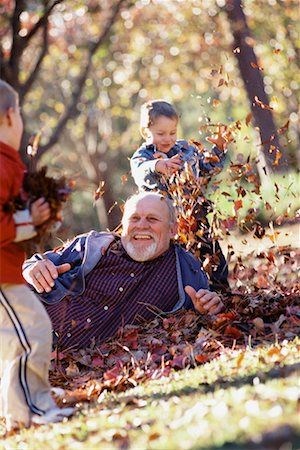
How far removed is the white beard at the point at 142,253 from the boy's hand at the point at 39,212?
95.5 inches

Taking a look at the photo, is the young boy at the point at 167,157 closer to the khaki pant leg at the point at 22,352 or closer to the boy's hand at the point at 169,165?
the boy's hand at the point at 169,165

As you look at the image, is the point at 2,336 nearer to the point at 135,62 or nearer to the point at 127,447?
the point at 127,447

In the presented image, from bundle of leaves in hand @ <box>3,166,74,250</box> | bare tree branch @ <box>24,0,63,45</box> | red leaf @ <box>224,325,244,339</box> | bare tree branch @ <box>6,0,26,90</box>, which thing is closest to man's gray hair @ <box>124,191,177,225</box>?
red leaf @ <box>224,325,244,339</box>

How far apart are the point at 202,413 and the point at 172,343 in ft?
9.10

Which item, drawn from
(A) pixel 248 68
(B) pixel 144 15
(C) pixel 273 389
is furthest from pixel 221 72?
(B) pixel 144 15

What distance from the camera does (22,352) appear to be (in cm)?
507

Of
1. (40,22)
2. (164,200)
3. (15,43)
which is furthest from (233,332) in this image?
(15,43)

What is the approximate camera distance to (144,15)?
29969mm

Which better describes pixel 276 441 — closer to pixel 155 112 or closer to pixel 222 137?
pixel 222 137

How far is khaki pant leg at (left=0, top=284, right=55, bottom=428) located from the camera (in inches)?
198

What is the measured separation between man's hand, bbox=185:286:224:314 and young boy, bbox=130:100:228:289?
2.70 feet

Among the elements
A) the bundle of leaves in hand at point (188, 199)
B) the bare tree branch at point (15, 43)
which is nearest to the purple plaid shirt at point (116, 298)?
the bundle of leaves in hand at point (188, 199)

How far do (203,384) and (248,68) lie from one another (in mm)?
8809

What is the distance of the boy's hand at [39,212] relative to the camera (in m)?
4.94
